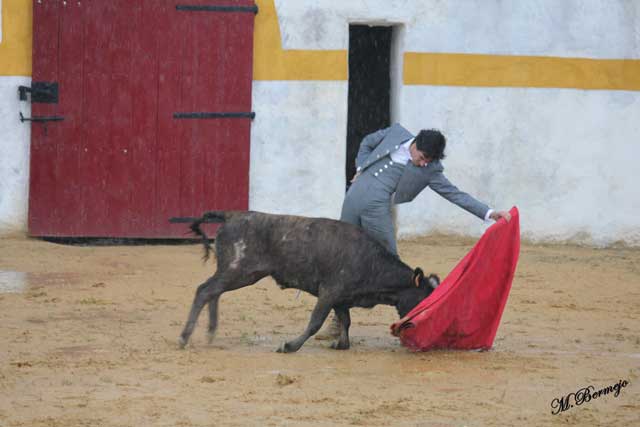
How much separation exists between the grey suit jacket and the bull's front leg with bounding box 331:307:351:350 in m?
0.83

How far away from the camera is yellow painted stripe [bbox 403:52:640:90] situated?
13.2 m

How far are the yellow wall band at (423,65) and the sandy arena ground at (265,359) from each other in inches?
88.8

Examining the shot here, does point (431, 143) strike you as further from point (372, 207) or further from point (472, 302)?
point (472, 302)

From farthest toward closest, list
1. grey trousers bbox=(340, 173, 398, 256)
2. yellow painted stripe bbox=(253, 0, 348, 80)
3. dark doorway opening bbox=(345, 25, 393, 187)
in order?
1. dark doorway opening bbox=(345, 25, 393, 187)
2. yellow painted stripe bbox=(253, 0, 348, 80)
3. grey trousers bbox=(340, 173, 398, 256)

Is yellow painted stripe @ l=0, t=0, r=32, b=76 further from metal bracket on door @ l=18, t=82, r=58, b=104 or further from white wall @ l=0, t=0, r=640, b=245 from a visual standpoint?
white wall @ l=0, t=0, r=640, b=245

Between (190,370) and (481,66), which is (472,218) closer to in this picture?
(481,66)

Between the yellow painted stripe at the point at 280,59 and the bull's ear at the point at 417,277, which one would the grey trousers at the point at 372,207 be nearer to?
the bull's ear at the point at 417,277

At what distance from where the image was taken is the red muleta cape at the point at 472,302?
793 centimetres

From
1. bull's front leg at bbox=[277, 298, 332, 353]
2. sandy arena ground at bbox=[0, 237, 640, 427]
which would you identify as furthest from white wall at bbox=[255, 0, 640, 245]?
bull's front leg at bbox=[277, 298, 332, 353]

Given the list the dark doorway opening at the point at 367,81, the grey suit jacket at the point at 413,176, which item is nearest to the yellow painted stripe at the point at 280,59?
the dark doorway opening at the point at 367,81

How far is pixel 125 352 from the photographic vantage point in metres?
7.62

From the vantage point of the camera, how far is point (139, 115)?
12625 mm

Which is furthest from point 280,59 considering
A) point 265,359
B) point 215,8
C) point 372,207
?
point 265,359

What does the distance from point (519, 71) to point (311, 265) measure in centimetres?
612
